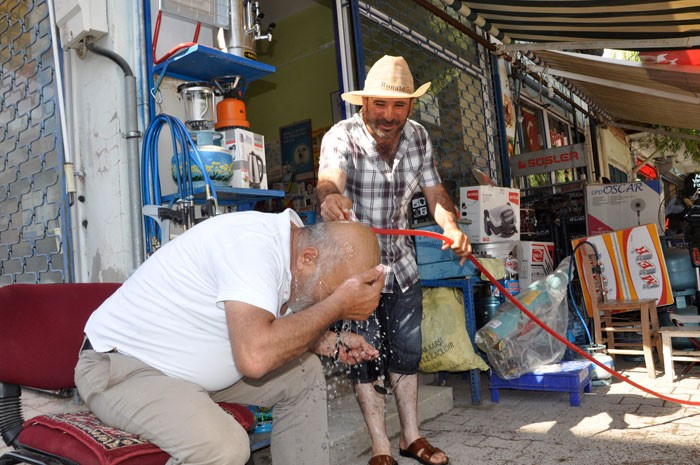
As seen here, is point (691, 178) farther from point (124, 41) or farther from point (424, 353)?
point (124, 41)

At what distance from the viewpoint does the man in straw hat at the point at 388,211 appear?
2.93 metres

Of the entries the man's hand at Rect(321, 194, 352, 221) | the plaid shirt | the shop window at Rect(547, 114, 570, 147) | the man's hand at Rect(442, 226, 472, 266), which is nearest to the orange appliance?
the plaid shirt

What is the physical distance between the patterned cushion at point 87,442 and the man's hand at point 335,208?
1136mm

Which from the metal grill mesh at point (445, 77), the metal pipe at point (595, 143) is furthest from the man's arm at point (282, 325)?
the metal pipe at point (595, 143)

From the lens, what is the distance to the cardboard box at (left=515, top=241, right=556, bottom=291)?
5.44 m

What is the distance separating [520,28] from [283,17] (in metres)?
2.84

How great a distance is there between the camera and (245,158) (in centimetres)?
309

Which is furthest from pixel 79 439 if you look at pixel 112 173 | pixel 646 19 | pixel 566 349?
pixel 646 19

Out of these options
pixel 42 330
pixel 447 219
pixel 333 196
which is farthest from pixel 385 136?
pixel 42 330

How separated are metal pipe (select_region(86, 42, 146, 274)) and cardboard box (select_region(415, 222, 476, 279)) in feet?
6.86

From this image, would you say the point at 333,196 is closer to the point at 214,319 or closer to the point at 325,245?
the point at 325,245

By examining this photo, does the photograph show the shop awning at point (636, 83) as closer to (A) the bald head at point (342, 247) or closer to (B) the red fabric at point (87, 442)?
(A) the bald head at point (342, 247)

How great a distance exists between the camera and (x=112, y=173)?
10.2 ft

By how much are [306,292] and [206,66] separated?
A: 1.79m
